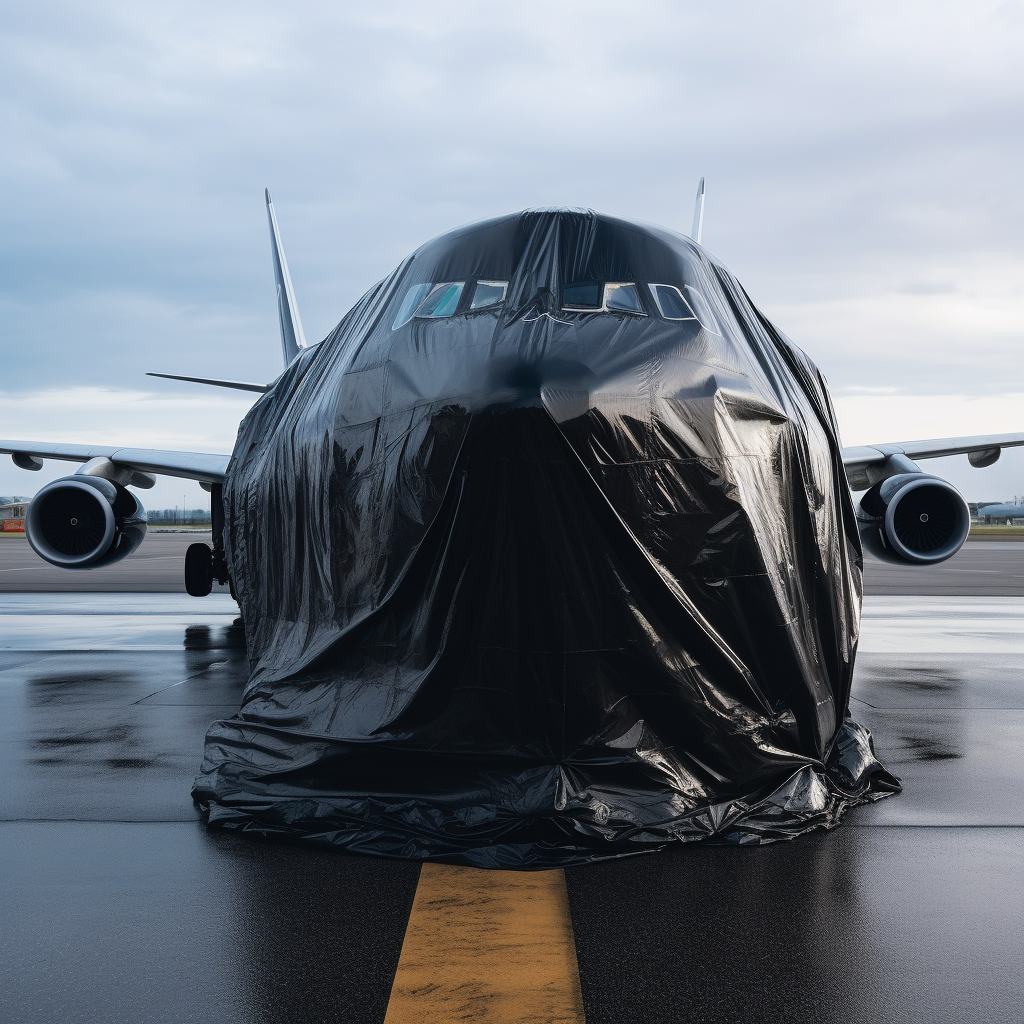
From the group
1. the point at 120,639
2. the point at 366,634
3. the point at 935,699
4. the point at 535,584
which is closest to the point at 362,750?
the point at 366,634

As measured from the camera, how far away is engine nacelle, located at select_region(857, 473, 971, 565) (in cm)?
1093

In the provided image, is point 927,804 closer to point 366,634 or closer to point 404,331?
point 366,634

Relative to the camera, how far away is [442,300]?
201 inches

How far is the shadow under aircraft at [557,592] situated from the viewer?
399 cm

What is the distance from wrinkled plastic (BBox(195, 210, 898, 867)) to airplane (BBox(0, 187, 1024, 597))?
3.08m

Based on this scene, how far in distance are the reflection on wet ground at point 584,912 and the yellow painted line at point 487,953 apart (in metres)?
0.06

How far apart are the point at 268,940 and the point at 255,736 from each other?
1.85m

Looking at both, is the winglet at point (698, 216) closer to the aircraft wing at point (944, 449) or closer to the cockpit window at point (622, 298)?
the aircraft wing at point (944, 449)

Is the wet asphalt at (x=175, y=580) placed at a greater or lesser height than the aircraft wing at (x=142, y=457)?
lesser

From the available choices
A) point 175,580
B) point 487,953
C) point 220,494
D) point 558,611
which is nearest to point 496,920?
point 487,953

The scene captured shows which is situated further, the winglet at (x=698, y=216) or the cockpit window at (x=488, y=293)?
the winglet at (x=698, y=216)

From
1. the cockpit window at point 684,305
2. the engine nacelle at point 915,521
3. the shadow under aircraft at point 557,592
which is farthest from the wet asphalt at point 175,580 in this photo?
the shadow under aircraft at point 557,592

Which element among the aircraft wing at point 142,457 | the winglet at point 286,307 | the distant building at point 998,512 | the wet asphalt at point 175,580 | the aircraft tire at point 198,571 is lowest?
the distant building at point 998,512

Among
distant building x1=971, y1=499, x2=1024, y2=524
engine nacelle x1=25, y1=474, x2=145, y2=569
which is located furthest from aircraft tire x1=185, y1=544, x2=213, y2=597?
distant building x1=971, y1=499, x2=1024, y2=524
